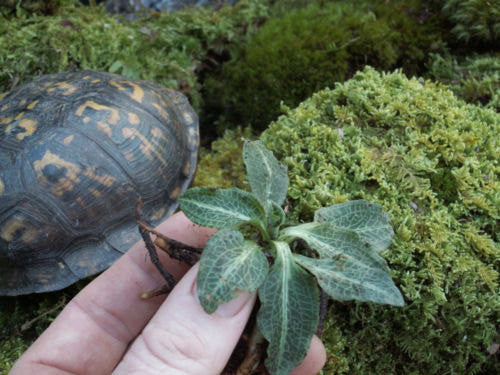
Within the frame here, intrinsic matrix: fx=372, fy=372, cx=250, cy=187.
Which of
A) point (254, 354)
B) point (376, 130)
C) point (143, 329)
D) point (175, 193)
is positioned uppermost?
point (376, 130)

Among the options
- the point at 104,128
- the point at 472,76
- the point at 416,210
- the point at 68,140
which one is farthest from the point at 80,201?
the point at 472,76

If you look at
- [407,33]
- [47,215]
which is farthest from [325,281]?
[407,33]

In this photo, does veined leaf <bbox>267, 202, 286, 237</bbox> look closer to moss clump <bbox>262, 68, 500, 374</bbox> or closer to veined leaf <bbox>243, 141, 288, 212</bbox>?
veined leaf <bbox>243, 141, 288, 212</bbox>

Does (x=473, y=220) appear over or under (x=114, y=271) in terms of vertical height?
over

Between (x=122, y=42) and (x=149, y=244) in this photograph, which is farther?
(x=122, y=42)

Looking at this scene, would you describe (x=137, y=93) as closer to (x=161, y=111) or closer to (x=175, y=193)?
(x=161, y=111)

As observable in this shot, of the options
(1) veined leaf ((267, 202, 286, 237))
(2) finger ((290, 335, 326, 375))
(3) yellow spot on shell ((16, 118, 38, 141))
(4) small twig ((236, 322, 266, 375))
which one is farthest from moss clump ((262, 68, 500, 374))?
(3) yellow spot on shell ((16, 118, 38, 141))

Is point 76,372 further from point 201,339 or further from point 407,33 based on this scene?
point 407,33
